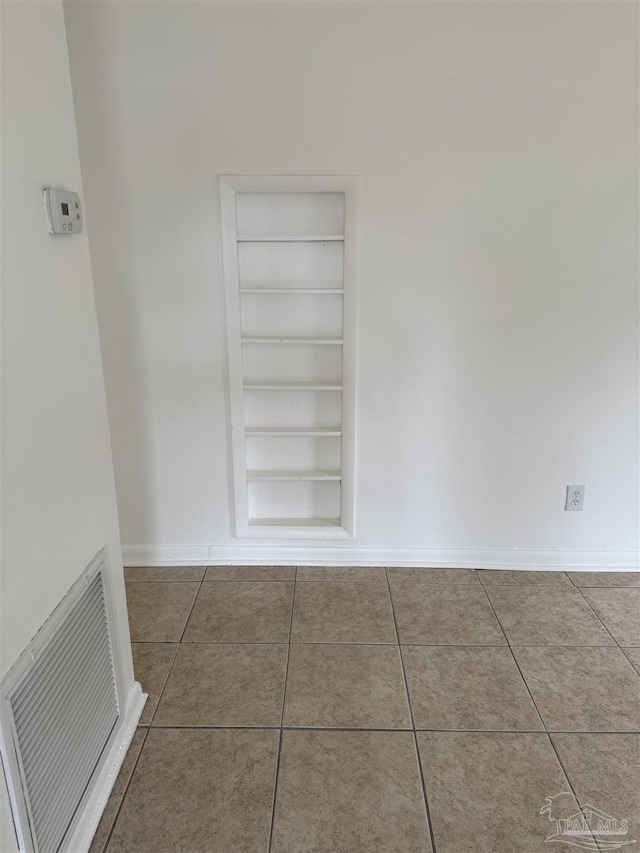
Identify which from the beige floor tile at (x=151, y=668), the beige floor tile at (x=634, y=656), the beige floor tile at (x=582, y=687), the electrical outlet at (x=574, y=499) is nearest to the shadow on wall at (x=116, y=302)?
the beige floor tile at (x=151, y=668)

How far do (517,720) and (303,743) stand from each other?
2.16ft

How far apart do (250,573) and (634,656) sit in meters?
1.53

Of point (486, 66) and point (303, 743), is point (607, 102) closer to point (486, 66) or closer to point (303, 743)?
point (486, 66)

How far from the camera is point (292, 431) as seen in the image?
257 cm

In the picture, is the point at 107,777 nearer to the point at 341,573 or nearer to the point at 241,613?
the point at 241,613

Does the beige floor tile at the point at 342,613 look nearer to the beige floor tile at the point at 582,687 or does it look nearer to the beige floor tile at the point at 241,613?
the beige floor tile at the point at 241,613

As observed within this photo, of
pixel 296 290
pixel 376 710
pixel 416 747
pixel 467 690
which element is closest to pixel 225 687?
pixel 376 710

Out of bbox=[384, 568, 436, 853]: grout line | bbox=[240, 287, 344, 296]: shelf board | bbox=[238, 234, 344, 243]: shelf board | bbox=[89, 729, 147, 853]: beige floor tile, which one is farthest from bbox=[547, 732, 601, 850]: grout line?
bbox=[238, 234, 344, 243]: shelf board

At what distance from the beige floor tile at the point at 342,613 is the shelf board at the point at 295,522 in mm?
258

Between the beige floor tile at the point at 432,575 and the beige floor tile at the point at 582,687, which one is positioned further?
the beige floor tile at the point at 432,575

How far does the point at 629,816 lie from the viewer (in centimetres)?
153

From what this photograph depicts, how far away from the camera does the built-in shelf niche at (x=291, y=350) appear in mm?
2379

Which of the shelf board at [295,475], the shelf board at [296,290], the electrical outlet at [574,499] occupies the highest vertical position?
the shelf board at [296,290]

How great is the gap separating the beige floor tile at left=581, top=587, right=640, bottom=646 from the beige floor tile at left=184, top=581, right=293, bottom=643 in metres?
1.23
